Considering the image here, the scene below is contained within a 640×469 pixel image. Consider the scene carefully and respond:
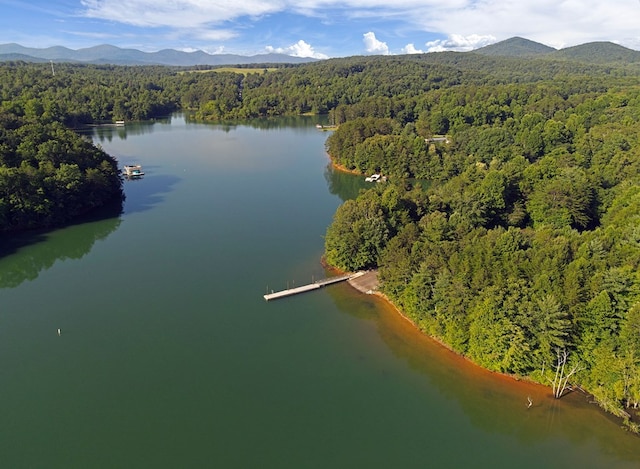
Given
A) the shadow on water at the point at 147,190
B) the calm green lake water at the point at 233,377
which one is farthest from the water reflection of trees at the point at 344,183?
the shadow on water at the point at 147,190

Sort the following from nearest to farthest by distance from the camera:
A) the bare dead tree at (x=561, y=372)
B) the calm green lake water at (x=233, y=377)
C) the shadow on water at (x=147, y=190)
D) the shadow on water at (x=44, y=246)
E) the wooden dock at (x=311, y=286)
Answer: the calm green lake water at (x=233, y=377) → the bare dead tree at (x=561, y=372) → the wooden dock at (x=311, y=286) → the shadow on water at (x=44, y=246) → the shadow on water at (x=147, y=190)

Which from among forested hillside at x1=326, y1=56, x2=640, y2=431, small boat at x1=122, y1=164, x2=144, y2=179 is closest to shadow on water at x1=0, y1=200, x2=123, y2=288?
small boat at x1=122, y1=164, x2=144, y2=179

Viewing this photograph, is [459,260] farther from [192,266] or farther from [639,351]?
[192,266]

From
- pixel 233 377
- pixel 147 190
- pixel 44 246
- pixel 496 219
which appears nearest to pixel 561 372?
pixel 233 377

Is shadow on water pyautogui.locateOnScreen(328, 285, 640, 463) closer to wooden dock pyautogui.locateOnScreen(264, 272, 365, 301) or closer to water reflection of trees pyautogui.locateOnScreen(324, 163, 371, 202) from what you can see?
wooden dock pyautogui.locateOnScreen(264, 272, 365, 301)

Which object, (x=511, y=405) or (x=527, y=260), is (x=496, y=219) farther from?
(x=511, y=405)

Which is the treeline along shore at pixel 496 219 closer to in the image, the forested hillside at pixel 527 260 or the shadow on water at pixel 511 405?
the forested hillside at pixel 527 260

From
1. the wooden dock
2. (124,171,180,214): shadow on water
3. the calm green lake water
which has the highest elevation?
(124,171,180,214): shadow on water
